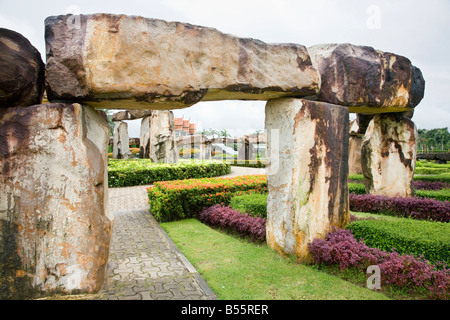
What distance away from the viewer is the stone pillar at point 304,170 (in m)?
4.30

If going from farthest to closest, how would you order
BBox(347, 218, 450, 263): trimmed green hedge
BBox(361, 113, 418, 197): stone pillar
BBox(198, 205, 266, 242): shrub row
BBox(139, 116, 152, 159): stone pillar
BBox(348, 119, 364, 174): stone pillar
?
BBox(139, 116, 152, 159): stone pillar → BBox(348, 119, 364, 174): stone pillar → BBox(361, 113, 418, 197): stone pillar → BBox(198, 205, 266, 242): shrub row → BBox(347, 218, 450, 263): trimmed green hedge

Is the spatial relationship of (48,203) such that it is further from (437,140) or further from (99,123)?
(437,140)

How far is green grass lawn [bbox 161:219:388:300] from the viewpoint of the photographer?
11.7 ft

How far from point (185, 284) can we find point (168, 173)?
1007 centimetres

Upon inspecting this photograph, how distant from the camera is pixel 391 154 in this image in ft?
22.6

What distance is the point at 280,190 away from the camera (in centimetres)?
446

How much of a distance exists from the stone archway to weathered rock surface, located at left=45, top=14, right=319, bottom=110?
10mm

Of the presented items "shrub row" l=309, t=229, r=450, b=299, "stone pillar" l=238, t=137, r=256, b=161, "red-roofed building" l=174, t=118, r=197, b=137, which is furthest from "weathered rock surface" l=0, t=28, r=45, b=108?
"red-roofed building" l=174, t=118, r=197, b=137

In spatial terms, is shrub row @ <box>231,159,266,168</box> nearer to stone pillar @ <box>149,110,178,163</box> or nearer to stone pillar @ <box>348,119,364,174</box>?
stone pillar @ <box>149,110,178,163</box>

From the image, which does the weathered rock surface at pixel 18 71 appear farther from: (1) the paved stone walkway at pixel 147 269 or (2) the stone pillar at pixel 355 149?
(2) the stone pillar at pixel 355 149

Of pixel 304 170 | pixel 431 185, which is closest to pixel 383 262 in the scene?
pixel 304 170

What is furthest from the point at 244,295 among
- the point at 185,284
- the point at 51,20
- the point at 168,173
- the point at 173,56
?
the point at 168,173

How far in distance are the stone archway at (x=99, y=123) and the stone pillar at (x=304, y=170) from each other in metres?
0.02

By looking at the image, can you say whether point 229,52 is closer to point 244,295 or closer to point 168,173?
point 244,295
